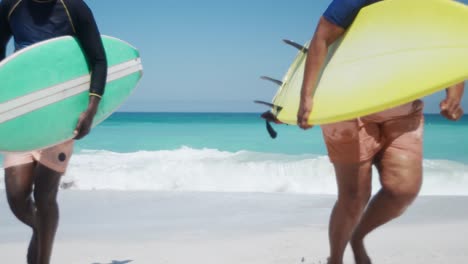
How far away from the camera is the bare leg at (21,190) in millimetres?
2895

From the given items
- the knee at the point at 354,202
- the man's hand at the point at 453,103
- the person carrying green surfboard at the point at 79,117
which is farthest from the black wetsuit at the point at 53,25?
the man's hand at the point at 453,103

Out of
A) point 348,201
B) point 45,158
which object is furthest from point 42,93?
point 348,201

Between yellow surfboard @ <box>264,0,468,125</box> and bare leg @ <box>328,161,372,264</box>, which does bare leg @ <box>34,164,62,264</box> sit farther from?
bare leg @ <box>328,161,372,264</box>

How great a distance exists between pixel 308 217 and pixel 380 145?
282 cm

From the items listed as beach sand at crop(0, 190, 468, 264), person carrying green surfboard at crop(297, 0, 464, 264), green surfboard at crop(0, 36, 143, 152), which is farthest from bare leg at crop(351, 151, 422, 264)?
green surfboard at crop(0, 36, 143, 152)

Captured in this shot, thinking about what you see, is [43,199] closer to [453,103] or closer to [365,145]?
[365,145]

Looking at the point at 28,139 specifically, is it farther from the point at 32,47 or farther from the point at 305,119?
the point at 305,119

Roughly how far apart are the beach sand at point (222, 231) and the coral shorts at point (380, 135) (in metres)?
1.23

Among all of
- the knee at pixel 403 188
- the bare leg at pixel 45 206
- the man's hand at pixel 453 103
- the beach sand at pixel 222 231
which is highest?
the man's hand at pixel 453 103

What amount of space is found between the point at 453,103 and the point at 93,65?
181cm

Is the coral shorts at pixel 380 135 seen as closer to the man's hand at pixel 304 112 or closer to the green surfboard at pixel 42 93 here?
the man's hand at pixel 304 112

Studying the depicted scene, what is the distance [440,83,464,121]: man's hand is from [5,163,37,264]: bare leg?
2.05 m

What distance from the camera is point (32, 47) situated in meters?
2.87

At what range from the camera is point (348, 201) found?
275 cm
